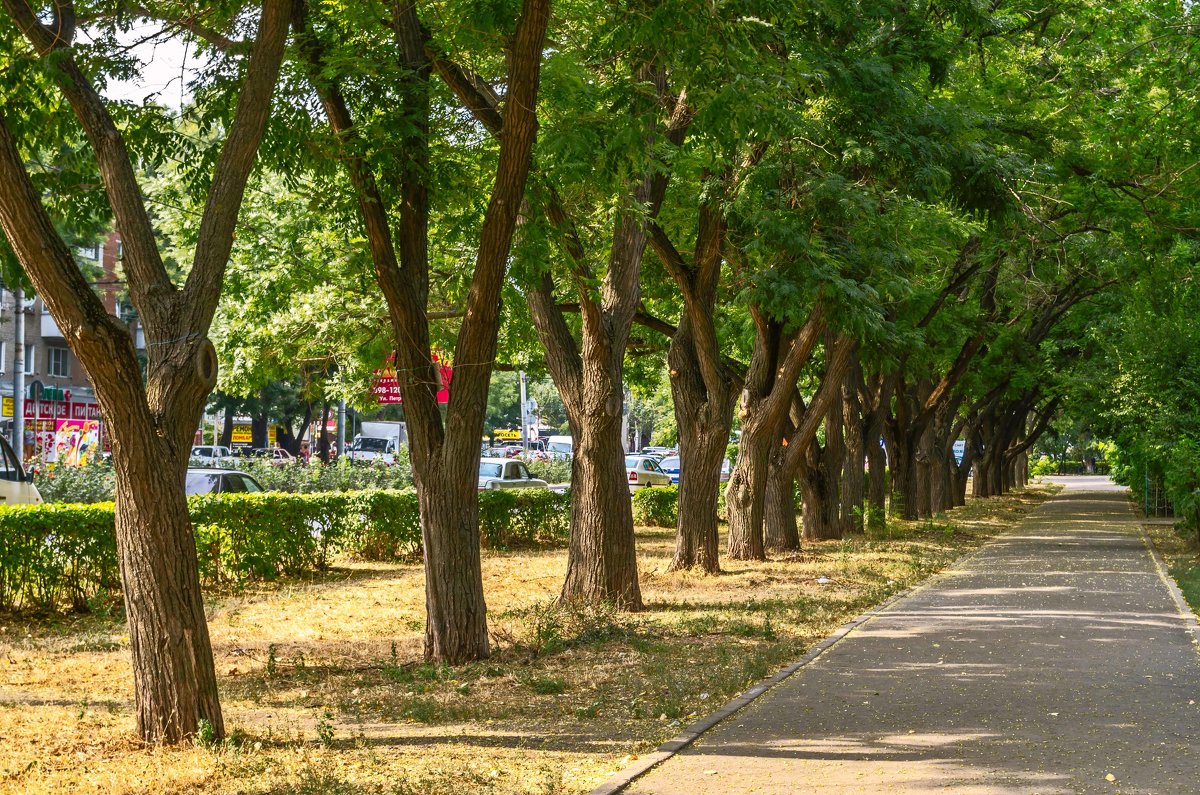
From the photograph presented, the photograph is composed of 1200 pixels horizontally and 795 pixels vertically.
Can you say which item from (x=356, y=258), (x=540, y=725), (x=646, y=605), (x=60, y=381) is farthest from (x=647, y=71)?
(x=60, y=381)

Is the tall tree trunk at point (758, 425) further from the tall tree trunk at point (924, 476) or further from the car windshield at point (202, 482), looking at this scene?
the tall tree trunk at point (924, 476)

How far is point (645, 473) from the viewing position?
44281mm

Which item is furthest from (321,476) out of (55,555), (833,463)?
(55,555)

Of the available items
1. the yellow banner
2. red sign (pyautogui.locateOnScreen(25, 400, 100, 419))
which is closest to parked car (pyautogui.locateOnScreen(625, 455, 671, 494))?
red sign (pyautogui.locateOnScreen(25, 400, 100, 419))

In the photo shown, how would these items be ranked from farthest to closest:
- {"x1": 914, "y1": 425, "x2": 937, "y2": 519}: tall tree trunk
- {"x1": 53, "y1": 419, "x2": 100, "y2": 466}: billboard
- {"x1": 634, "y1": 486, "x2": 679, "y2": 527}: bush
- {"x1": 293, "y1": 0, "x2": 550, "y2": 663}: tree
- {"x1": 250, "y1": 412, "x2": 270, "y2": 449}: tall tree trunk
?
{"x1": 250, "y1": 412, "x2": 270, "y2": 449}: tall tree trunk, {"x1": 914, "y1": 425, "x2": 937, "y2": 519}: tall tree trunk, {"x1": 634, "y1": 486, "x2": 679, "y2": 527}: bush, {"x1": 53, "y1": 419, "x2": 100, "y2": 466}: billboard, {"x1": 293, "y1": 0, "x2": 550, "y2": 663}: tree

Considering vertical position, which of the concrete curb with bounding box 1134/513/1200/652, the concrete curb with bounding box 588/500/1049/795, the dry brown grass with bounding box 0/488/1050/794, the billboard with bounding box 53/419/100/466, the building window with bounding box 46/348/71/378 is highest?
the building window with bounding box 46/348/71/378

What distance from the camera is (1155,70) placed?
17.1 m

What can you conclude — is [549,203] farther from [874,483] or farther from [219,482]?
[874,483]

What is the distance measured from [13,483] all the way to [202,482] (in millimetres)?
4163

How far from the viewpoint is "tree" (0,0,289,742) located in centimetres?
665

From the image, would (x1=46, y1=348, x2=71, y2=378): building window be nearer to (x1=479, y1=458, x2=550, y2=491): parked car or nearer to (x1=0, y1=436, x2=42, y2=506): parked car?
(x1=479, y1=458, x2=550, y2=491): parked car

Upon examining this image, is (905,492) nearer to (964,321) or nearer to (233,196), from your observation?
(964,321)

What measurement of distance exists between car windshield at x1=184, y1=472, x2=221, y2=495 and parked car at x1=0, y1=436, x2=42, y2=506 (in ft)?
9.88

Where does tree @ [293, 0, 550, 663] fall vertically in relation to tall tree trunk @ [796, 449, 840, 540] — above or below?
above
